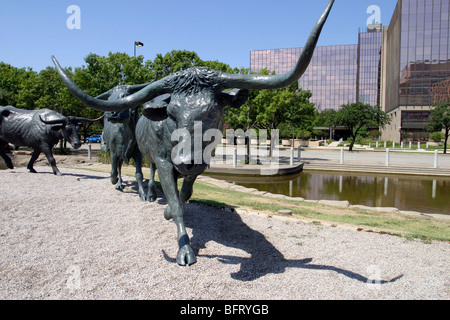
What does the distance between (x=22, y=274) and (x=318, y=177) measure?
52.7 feet

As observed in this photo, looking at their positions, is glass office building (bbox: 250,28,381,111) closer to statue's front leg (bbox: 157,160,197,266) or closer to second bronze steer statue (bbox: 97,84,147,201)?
second bronze steer statue (bbox: 97,84,147,201)

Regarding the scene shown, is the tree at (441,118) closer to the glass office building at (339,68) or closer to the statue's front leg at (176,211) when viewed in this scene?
the statue's front leg at (176,211)

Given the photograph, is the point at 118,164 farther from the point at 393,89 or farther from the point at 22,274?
the point at 393,89

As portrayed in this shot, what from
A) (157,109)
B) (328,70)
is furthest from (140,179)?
(328,70)

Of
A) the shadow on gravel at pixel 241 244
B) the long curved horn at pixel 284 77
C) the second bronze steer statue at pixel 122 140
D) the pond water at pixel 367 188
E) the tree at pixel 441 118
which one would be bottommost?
the pond water at pixel 367 188

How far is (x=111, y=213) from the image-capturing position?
5.51 metres

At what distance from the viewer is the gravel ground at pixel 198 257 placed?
3.21 m

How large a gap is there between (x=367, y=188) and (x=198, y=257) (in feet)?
40.8

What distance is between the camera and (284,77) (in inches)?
113

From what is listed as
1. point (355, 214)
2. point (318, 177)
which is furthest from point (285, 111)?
point (355, 214)

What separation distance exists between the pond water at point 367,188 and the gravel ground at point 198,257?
7.25 metres

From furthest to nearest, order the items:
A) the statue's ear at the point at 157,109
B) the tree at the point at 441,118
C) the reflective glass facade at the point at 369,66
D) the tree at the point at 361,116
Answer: the reflective glass facade at the point at 369,66
the tree at the point at 361,116
the tree at the point at 441,118
the statue's ear at the point at 157,109

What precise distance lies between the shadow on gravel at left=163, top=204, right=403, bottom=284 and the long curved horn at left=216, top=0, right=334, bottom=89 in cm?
210

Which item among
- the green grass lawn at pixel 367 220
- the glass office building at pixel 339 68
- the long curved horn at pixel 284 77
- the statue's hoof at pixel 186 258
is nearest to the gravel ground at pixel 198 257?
the statue's hoof at pixel 186 258
